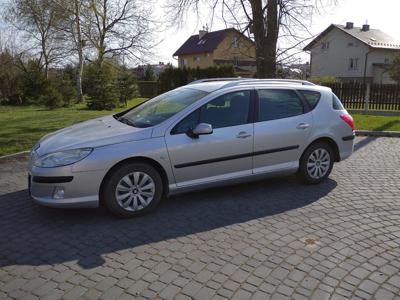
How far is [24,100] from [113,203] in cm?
2594

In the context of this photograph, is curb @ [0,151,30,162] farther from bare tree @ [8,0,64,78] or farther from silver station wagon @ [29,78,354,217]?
bare tree @ [8,0,64,78]

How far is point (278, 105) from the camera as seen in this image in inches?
216

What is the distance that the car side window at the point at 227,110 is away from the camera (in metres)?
4.94

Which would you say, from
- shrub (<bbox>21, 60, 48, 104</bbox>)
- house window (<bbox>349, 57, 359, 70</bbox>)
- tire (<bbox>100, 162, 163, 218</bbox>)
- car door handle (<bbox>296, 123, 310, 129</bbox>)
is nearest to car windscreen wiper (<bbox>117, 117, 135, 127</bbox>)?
tire (<bbox>100, 162, 163, 218</bbox>)

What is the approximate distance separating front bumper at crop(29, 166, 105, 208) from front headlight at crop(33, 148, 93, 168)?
63mm

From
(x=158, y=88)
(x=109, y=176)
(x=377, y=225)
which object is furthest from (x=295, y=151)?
(x=158, y=88)

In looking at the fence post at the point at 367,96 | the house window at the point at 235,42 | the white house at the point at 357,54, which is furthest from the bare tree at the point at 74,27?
the white house at the point at 357,54

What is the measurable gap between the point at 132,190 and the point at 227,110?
1661 millimetres

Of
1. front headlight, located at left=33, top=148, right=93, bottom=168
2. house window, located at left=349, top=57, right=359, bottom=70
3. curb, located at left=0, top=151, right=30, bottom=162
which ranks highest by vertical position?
house window, located at left=349, top=57, right=359, bottom=70

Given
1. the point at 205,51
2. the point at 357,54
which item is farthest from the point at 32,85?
the point at 357,54

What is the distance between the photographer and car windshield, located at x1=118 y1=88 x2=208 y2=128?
16.3ft

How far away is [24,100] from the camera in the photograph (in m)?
27.2

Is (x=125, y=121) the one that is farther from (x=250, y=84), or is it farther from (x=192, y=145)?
(x=250, y=84)

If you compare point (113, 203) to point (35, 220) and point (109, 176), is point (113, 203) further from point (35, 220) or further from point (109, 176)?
point (35, 220)
